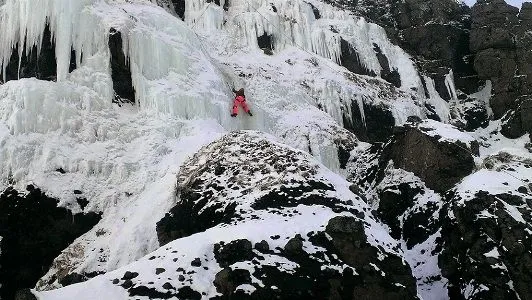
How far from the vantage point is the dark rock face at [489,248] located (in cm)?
1486

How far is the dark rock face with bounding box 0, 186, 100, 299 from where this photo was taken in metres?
16.2

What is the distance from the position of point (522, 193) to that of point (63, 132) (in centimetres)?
1581

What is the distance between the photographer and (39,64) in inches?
822

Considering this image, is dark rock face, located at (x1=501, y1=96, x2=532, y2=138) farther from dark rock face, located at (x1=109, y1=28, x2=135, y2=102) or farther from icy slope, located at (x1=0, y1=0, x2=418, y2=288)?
dark rock face, located at (x1=109, y1=28, x2=135, y2=102)

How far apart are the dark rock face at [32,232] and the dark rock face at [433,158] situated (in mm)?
12543

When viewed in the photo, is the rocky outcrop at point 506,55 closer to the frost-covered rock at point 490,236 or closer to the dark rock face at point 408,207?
the dark rock face at point 408,207

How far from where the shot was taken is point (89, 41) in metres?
21.3

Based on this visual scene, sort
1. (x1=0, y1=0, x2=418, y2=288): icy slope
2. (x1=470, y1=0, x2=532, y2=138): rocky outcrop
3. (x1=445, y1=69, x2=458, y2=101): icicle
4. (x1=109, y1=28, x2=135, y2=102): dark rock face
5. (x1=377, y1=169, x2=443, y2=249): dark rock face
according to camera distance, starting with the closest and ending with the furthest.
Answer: (x1=0, y1=0, x2=418, y2=288): icy slope, (x1=377, y1=169, x2=443, y2=249): dark rock face, (x1=109, y1=28, x2=135, y2=102): dark rock face, (x1=470, y1=0, x2=532, y2=138): rocky outcrop, (x1=445, y1=69, x2=458, y2=101): icicle

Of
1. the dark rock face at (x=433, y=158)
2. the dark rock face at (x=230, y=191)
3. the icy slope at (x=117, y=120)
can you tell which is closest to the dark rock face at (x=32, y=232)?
the icy slope at (x=117, y=120)

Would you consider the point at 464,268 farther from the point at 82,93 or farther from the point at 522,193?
the point at 82,93

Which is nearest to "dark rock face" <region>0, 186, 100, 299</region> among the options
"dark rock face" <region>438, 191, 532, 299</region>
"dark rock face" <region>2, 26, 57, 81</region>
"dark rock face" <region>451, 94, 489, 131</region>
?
"dark rock face" <region>2, 26, 57, 81</region>

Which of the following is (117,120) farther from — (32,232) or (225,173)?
(225,173)

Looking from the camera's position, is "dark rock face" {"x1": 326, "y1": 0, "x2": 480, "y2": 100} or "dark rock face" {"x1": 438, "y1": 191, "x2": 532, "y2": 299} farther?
"dark rock face" {"x1": 326, "y1": 0, "x2": 480, "y2": 100}

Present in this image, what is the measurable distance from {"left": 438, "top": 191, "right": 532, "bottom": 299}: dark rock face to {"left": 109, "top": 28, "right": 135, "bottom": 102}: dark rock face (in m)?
13.2
